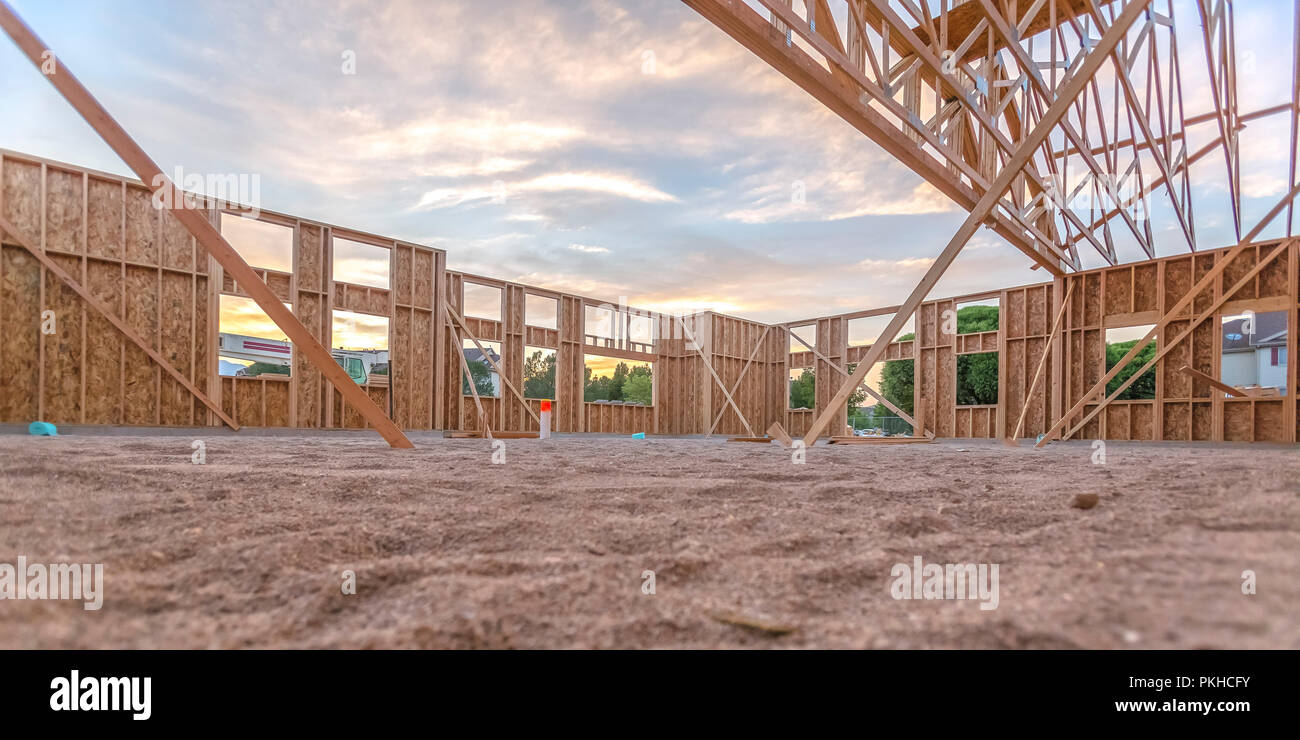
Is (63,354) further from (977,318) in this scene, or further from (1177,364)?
(977,318)

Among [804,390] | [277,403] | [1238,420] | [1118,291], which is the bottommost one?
[804,390]

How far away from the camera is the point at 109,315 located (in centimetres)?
986

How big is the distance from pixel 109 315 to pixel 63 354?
2.87 ft

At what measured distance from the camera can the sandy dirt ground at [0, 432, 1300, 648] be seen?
119cm

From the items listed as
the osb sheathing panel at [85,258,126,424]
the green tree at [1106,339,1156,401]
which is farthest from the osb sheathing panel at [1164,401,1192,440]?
the green tree at [1106,339,1156,401]

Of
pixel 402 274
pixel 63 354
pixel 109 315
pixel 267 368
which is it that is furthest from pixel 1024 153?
pixel 267 368

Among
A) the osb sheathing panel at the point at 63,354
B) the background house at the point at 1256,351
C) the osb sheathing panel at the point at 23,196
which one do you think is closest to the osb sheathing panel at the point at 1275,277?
the osb sheathing panel at the point at 63,354

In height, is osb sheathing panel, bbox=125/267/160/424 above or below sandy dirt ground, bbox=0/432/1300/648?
above

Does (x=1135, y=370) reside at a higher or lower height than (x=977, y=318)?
lower

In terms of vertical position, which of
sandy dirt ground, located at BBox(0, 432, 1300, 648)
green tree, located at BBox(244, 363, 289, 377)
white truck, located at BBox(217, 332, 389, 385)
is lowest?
sandy dirt ground, located at BBox(0, 432, 1300, 648)

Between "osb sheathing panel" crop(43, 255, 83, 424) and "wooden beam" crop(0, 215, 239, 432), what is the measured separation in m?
0.15

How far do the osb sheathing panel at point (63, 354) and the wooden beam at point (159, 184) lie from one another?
28.3ft

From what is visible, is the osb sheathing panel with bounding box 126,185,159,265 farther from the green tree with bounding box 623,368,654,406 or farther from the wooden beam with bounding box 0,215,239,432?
the green tree with bounding box 623,368,654,406

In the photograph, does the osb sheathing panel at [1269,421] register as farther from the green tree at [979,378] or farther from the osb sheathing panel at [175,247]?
the green tree at [979,378]
